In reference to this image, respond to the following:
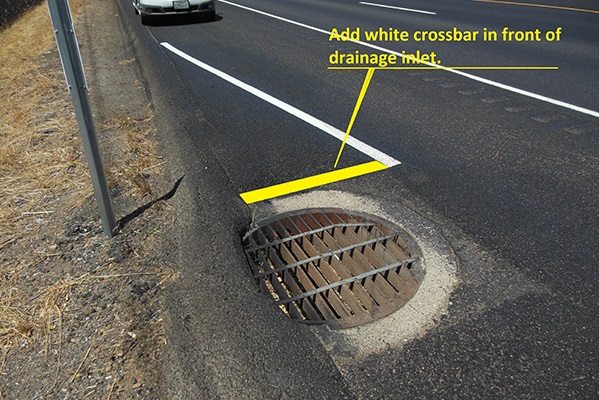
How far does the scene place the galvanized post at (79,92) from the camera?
7.98ft

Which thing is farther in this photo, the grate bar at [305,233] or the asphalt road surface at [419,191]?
the grate bar at [305,233]

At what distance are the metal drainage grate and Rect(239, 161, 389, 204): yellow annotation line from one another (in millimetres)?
389

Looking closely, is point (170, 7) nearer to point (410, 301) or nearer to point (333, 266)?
point (333, 266)

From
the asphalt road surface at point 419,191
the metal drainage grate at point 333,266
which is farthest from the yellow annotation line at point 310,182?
the metal drainage grate at point 333,266

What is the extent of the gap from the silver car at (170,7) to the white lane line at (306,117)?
321cm

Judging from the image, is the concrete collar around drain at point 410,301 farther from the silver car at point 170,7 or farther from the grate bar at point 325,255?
the silver car at point 170,7

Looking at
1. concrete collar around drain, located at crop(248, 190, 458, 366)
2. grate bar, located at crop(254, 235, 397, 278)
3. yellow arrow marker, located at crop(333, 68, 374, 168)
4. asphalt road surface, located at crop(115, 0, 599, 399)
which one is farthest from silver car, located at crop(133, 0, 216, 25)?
grate bar, located at crop(254, 235, 397, 278)

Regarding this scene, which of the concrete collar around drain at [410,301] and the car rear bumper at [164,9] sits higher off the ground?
the car rear bumper at [164,9]

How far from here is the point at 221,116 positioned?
5359mm

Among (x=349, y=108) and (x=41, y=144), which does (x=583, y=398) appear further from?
(x=41, y=144)

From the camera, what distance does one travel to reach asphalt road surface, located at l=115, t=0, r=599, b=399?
2211 mm

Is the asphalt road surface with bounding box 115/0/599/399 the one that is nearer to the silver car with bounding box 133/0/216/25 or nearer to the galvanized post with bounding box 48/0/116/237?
the galvanized post with bounding box 48/0/116/237

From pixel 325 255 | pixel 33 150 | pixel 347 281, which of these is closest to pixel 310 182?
pixel 325 255

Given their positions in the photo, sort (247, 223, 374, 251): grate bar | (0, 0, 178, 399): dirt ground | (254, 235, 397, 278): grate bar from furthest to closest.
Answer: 1. (247, 223, 374, 251): grate bar
2. (254, 235, 397, 278): grate bar
3. (0, 0, 178, 399): dirt ground
